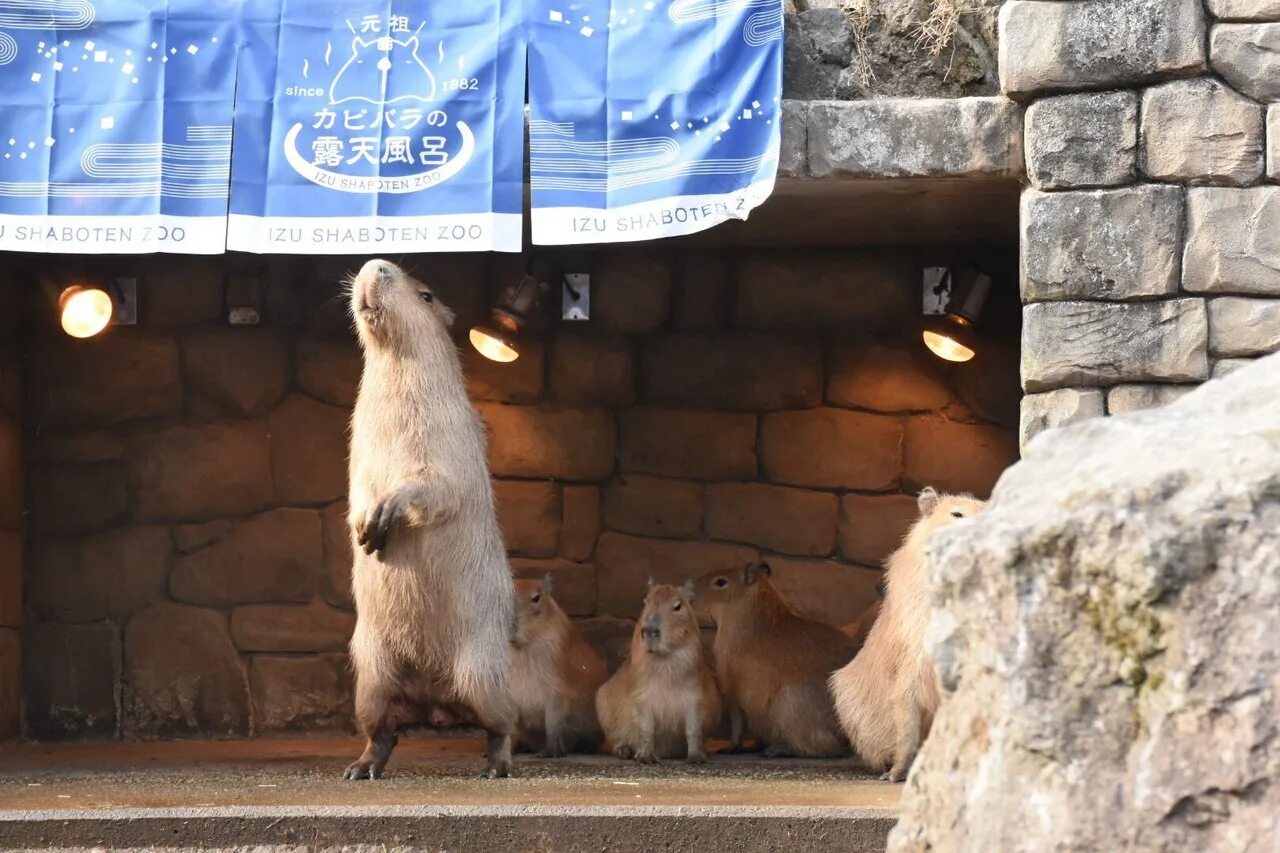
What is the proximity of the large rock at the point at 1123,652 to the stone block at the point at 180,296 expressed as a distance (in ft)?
20.5

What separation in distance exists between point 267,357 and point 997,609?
626 centimetres

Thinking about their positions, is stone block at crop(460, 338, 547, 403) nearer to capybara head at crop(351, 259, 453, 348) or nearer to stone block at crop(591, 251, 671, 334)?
stone block at crop(591, 251, 671, 334)

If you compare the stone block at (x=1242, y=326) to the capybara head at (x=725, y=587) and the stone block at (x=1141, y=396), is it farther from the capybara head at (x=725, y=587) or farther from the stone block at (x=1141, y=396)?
the capybara head at (x=725, y=587)

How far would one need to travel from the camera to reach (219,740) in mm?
8320

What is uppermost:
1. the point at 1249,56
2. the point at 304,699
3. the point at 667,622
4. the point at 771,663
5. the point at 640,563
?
the point at 1249,56

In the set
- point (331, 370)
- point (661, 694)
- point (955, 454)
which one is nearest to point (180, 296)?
point (331, 370)

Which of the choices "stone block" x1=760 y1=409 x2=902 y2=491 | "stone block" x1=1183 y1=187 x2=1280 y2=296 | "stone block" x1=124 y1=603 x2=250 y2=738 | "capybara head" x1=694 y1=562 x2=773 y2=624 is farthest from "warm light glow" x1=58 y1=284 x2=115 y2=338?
"stone block" x1=1183 y1=187 x2=1280 y2=296

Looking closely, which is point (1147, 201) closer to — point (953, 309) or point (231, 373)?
point (953, 309)

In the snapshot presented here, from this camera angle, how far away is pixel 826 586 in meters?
8.45

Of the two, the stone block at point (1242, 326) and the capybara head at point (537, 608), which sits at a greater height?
the stone block at point (1242, 326)

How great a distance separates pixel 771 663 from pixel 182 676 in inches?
120

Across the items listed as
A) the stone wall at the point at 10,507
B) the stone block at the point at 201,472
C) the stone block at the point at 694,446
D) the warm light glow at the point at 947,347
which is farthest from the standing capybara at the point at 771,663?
the stone wall at the point at 10,507

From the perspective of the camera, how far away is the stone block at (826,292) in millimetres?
8398

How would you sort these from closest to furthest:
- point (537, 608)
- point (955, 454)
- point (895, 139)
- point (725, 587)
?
1. point (895, 139)
2. point (537, 608)
3. point (725, 587)
4. point (955, 454)
